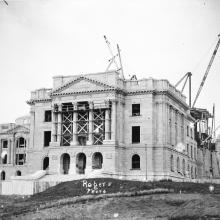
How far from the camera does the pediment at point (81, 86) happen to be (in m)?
77.3

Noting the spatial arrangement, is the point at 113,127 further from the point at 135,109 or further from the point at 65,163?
the point at 65,163

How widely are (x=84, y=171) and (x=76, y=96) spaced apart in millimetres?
11013

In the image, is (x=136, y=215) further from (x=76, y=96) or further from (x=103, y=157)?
(x=76, y=96)

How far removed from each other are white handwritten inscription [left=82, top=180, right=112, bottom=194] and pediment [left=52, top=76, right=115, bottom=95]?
62.1 feet

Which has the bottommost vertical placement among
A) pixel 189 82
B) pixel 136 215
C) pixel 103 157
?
pixel 136 215

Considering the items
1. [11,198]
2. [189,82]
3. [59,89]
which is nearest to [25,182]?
[11,198]

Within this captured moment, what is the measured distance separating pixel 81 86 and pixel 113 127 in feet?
26.3

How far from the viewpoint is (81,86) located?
78.8 meters

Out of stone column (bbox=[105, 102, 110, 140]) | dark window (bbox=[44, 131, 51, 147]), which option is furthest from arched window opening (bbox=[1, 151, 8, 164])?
stone column (bbox=[105, 102, 110, 140])

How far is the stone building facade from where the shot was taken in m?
76.2

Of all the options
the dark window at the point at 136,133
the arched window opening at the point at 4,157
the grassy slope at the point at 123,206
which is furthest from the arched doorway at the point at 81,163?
the arched window opening at the point at 4,157

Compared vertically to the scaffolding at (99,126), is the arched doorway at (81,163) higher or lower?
A: lower

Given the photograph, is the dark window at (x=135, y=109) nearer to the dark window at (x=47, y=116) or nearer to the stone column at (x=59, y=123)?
the stone column at (x=59, y=123)

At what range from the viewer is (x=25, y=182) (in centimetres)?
6750
